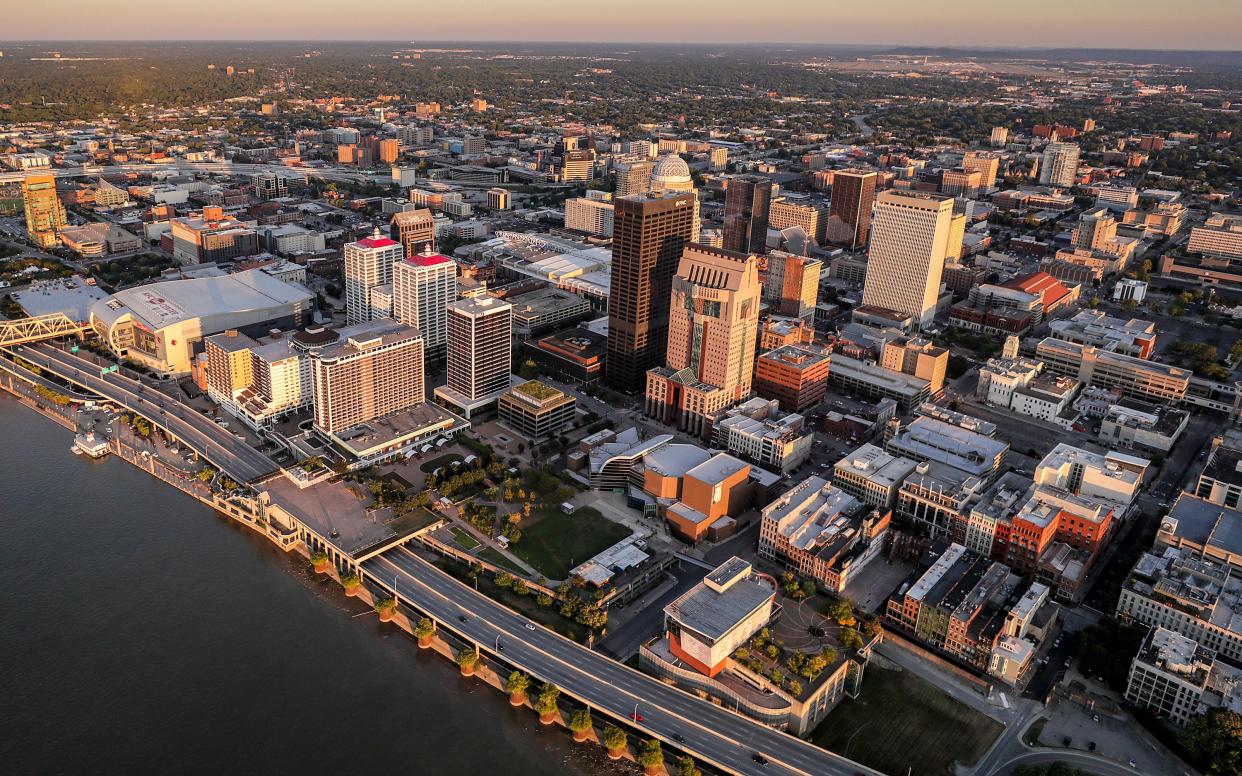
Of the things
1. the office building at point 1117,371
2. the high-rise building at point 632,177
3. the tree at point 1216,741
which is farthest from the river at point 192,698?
the high-rise building at point 632,177

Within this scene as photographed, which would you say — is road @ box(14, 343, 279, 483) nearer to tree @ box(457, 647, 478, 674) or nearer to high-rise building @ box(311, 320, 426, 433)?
high-rise building @ box(311, 320, 426, 433)

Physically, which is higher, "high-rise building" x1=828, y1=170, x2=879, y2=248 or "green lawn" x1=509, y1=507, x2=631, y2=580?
"high-rise building" x1=828, y1=170, x2=879, y2=248

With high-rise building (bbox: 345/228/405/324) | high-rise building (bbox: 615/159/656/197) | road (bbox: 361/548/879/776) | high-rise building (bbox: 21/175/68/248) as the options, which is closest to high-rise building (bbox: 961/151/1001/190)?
high-rise building (bbox: 615/159/656/197)

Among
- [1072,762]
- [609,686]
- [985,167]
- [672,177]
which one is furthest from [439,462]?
[985,167]

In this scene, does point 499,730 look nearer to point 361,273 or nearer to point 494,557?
point 494,557

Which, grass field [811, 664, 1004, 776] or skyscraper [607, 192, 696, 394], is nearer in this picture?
grass field [811, 664, 1004, 776]

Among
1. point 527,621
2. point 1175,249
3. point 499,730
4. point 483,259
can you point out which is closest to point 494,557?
point 527,621

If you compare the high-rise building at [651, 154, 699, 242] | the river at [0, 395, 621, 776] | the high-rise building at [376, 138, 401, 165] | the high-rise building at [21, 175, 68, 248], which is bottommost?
the river at [0, 395, 621, 776]
